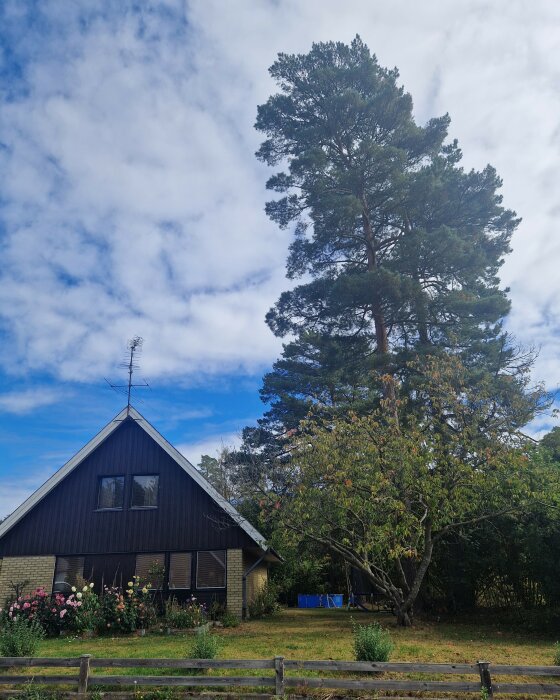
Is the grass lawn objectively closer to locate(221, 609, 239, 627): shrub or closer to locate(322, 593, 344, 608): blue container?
locate(221, 609, 239, 627): shrub

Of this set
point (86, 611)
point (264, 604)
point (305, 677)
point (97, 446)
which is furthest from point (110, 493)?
point (305, 677)

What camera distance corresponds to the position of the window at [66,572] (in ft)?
59.1

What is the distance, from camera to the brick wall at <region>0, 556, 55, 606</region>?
17953 mm

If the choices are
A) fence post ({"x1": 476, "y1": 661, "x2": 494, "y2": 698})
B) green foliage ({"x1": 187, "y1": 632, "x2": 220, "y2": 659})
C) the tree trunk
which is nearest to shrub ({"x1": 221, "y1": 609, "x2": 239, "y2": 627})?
the tree trunk

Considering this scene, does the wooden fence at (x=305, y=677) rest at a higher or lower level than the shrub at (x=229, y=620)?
lower

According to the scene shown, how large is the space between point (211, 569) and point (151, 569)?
1.98 m

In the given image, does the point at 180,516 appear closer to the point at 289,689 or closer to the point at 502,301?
the point at 289,689

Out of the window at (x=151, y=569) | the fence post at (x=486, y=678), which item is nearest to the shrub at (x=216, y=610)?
the window at (x=151, y=569)

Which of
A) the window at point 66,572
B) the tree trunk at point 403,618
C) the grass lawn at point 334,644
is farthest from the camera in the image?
the window at point 66,572

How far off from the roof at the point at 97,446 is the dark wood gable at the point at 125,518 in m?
0.24

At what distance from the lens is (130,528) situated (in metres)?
18.3

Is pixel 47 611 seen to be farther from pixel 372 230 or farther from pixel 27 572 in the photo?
pixel 372 230

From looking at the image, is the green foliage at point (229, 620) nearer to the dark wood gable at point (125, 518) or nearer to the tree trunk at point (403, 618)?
the dark wood gable at point (125, 518)

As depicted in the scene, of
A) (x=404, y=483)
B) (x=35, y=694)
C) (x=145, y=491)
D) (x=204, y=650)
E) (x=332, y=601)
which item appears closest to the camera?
(x=35, y=694)
